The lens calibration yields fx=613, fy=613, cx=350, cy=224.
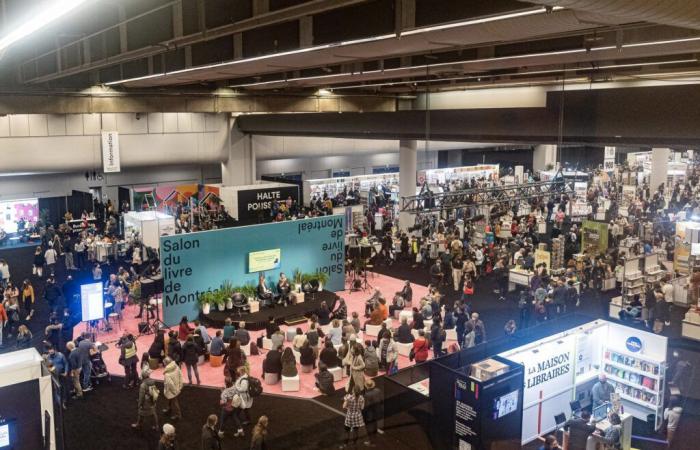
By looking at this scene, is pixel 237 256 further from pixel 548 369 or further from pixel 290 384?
pixel 548 369

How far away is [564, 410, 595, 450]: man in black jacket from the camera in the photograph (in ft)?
30.4

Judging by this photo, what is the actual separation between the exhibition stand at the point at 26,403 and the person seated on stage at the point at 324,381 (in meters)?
4.82

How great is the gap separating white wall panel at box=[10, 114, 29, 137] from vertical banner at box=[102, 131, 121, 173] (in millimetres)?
2813

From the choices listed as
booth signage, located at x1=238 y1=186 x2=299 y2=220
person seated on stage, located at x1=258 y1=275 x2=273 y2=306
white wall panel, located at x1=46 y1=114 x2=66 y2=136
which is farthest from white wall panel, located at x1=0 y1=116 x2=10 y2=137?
person seated on stage, located at x1=258 y1=275 x2=273 y2=306

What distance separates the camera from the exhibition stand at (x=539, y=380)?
360 inches

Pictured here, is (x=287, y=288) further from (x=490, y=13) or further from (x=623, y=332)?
(x=490, y=13)

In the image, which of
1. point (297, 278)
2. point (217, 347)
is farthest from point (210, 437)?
point (297, 278)

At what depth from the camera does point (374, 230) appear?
27703 millimetres

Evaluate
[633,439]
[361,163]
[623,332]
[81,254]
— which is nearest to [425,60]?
[623,332]

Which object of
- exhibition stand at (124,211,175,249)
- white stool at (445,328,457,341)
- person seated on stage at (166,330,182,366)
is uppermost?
exhibition stand at (124,211,175,249)

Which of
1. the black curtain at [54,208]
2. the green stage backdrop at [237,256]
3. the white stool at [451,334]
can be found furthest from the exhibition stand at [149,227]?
the white stool at [451,334]

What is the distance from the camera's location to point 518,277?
18.4 meters

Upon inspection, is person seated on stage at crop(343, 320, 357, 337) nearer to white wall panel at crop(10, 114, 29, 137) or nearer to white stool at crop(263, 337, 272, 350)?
white stool at crop(263, 337, 272, 350)

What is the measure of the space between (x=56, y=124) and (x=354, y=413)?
66.2 feet
